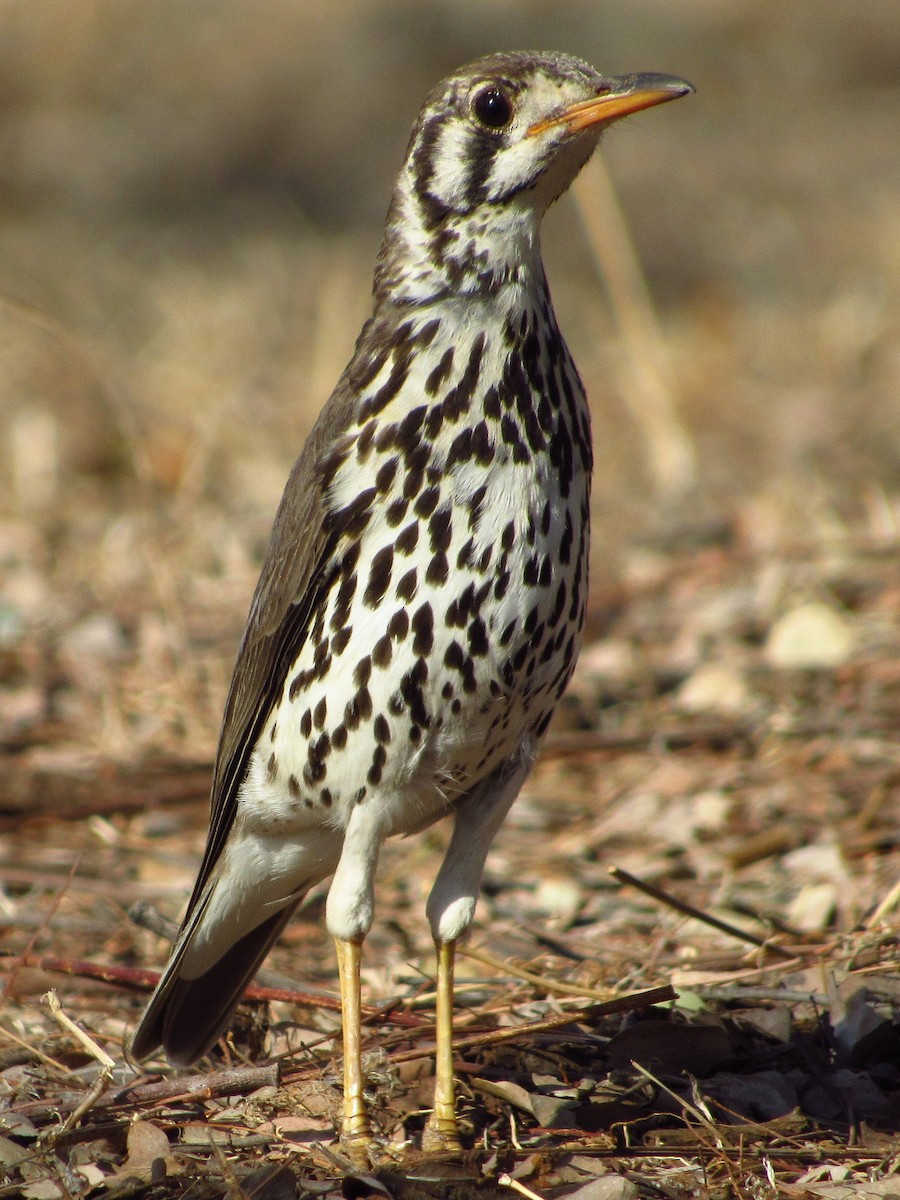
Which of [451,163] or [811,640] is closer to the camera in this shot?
[451,163]

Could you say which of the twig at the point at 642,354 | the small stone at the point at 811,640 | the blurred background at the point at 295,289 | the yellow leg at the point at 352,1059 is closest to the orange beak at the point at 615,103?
the yellow leg at the point at 352,1059

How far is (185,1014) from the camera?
479cm

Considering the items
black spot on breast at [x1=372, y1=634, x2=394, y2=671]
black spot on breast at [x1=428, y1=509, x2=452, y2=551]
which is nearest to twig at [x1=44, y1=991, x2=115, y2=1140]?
black spot on breast at [x1=372, y1=634, x2=394, y2=671]

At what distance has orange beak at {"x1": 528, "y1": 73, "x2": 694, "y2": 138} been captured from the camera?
442 centimetres

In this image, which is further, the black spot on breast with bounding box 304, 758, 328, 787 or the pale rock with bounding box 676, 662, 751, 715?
the pale rock with bounding box 676, 662, 751, 715

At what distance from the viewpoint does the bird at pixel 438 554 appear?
423cm

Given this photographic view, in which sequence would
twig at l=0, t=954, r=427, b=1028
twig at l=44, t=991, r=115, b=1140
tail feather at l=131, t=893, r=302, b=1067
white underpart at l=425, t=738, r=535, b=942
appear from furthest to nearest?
twig at l=0, t=954, r=427, b=1028 → tail feather at l=131, t=893, r=302, b=1067 → white underpart at l=425, t=738, r=535, b=942 → twig at l=44, t=991, r=115, b=1140

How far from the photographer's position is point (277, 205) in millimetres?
16344

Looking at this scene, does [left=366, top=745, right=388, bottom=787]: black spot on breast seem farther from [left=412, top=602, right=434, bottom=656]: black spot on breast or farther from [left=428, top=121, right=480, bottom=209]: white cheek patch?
[left=428, top=121, right=480, bottom=209]: white cheek patch

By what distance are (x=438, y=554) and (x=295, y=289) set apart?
32.9 ft

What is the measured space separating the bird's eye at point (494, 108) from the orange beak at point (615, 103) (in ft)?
0.31

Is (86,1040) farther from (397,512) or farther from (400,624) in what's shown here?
(397,512)

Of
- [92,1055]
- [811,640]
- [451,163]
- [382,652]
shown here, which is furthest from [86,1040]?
[811,640]

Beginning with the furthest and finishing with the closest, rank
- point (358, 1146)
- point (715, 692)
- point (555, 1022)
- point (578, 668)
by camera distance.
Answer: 1. point (578, 668)
2. point (715, 692)
3. point (555, 1022)
4. point (358, 1146)
